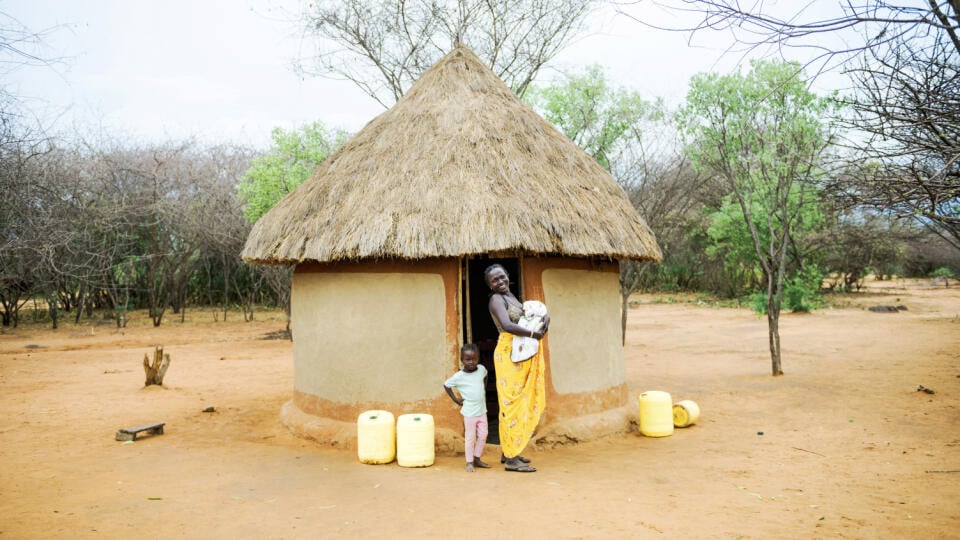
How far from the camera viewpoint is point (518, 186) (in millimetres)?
6203

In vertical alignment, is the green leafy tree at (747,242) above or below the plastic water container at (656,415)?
above

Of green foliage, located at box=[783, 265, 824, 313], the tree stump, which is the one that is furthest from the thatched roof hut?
green foliage, located at box=[783, 265, 824, 313]

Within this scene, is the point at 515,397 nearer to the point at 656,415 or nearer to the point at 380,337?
the point at 380,337

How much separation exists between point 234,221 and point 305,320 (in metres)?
11.8

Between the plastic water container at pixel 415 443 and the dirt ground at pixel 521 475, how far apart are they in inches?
3.4

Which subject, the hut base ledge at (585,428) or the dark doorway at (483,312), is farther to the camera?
the dark doorway at (483,312)

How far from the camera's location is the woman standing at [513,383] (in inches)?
204

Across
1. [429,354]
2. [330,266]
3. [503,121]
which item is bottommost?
[429,354]

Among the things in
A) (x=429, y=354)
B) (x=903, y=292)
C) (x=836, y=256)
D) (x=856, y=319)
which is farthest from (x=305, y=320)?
(x=903, y=292)


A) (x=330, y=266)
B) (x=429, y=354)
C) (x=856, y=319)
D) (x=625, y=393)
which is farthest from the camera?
(x=856, y=319)

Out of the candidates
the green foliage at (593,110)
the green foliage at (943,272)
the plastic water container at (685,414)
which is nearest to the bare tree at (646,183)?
the green foliage at (593,110)

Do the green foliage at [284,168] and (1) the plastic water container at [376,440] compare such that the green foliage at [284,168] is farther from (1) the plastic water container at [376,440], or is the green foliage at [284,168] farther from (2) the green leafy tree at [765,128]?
(1) the plastic water container at [376,440]

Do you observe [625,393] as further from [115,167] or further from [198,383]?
[115,167]

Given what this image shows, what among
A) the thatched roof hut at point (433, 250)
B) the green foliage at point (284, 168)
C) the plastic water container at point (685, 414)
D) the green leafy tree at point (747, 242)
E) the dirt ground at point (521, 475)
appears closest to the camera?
the dirt ground at point (521, 475)
